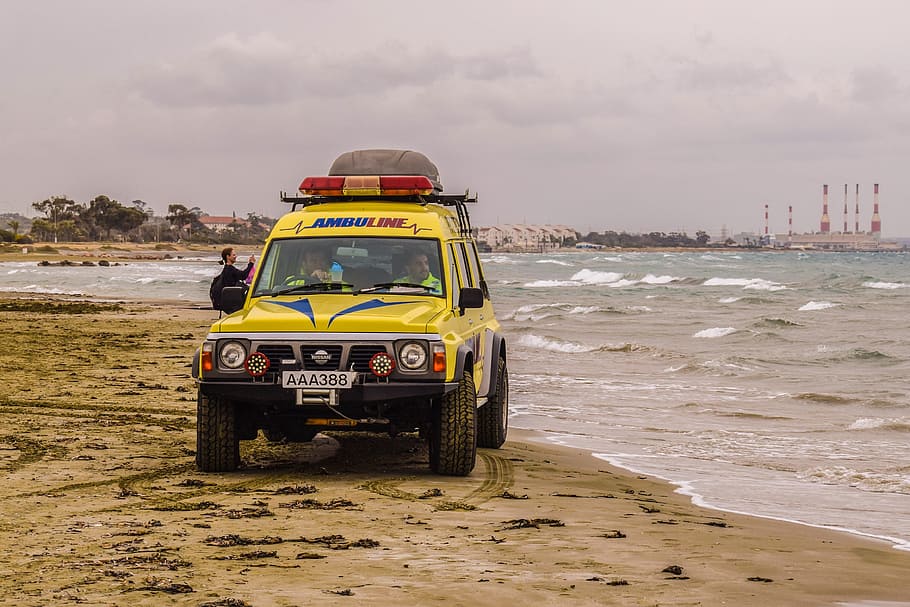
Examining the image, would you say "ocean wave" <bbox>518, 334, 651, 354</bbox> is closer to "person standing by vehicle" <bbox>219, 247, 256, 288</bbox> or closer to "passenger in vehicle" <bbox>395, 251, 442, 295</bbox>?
→ "person standing by vehicle" <bbox>219, 247, 256, 288</bbox>

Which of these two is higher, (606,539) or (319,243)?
(319,243)

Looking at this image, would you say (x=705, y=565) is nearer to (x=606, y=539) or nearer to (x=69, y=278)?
(x=606, y=539)

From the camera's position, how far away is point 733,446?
13.0 meters

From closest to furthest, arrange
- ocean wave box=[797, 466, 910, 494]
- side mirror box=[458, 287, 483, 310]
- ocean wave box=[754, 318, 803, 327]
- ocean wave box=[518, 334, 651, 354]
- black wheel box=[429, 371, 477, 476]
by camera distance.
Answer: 1. black wheel box=[429, 371, 477, 476]
2. side mirror box=[458, 287, 483, 310]
3. ocean wave box=[797, 466, 910, 494]
4. ocean wave box=[518, 334, 651, 354]
5. ocean wave box=[754, 318, 803, 327]

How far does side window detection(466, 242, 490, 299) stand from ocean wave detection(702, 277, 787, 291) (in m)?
53.5

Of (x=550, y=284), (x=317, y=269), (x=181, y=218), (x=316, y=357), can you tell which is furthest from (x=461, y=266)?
(x=181, y=218)

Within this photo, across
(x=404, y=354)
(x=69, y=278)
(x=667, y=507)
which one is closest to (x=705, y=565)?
(x=667, y=507)

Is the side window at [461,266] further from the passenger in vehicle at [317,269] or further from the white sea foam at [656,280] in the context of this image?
the white sea foam at [656,280]

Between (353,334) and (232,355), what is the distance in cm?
88

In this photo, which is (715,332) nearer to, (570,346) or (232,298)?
(570,346)

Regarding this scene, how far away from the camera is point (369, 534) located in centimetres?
714

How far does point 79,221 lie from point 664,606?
183147 mm

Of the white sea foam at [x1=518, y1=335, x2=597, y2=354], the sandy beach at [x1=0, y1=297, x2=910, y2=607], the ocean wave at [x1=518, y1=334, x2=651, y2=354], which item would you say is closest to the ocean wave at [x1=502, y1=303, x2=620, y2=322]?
the white sea foam at [x1=518, y1=335, x2=597, y2=354]

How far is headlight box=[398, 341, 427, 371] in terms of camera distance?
343 inches
